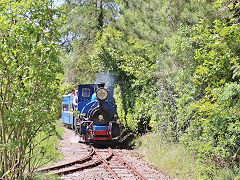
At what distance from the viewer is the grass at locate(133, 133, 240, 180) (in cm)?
674

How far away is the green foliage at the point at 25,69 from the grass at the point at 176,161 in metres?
4.00

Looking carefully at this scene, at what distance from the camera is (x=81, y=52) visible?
2642 cm

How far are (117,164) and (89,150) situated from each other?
3.41m

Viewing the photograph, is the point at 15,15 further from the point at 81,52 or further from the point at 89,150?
the point at 81,52

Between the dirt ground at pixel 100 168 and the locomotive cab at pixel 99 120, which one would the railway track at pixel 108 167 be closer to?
the dirt ground at pixel 100 168

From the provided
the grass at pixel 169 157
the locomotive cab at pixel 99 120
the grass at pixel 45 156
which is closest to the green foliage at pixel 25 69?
the grass at pixel 45 156

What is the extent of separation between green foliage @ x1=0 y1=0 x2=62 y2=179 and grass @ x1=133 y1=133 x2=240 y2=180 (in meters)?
4.00

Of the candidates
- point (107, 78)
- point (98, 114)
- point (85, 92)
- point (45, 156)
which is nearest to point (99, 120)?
point (98, 114)

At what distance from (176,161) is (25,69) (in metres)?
5.60

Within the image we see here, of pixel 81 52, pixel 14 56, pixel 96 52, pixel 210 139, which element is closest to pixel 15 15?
pixel 14 56

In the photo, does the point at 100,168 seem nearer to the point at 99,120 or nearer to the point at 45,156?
the point at 45,156

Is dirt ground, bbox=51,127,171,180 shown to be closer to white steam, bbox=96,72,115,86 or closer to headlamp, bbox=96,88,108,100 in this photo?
headlamp, bbox=96,88,108,100

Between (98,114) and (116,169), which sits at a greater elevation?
(98,114)

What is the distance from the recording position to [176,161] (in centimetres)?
870
